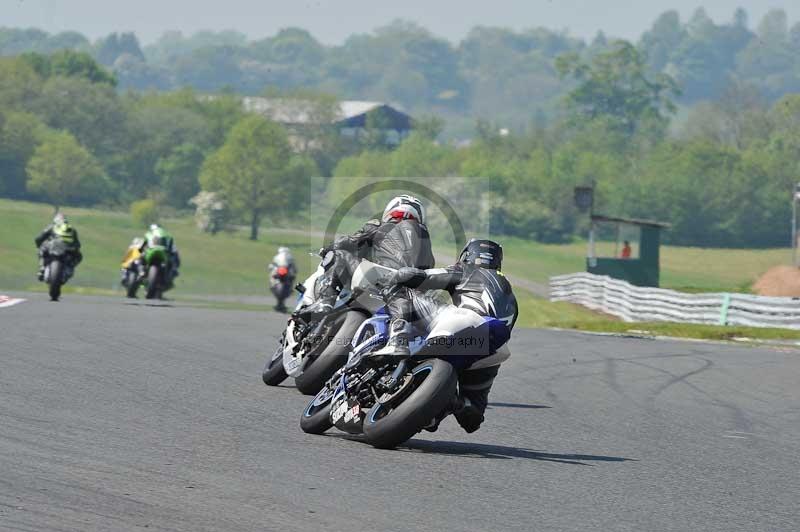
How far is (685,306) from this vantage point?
104 feet

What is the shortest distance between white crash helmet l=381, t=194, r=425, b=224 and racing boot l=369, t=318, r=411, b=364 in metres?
2.06

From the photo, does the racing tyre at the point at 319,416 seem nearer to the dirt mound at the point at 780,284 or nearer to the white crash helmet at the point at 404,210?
the white crash helmet at the point at 404,210

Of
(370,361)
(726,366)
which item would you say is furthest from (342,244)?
(726,366)

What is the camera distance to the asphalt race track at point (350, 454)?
7.24m

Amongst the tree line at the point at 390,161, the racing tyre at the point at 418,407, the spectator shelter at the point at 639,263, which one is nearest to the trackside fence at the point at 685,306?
the spectator shelter at the point at 639,263

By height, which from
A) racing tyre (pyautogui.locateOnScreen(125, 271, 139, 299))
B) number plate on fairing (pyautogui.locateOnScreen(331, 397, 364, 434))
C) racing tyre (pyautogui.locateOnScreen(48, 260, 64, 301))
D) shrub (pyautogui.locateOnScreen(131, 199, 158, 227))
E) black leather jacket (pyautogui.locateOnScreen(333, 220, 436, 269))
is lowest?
shrub (pyautogui.locateOnScreen(131, 199, 158, 227))

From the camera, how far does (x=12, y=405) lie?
33.5ft

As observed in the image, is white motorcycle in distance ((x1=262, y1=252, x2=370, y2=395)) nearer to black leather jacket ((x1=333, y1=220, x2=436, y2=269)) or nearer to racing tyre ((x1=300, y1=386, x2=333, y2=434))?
black leather jacket ((x1=333, y1=220, x2=436, y2=269))

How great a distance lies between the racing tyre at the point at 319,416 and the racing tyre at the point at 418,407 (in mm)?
578

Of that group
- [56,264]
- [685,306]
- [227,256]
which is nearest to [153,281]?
[56,264]

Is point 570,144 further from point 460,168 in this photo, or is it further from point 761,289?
point 761,289

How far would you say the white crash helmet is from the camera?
11.5 m

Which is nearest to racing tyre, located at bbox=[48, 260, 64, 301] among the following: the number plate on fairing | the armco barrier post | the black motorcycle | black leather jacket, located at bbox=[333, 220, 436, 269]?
the black motorcycle

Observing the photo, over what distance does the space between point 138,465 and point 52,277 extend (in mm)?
16548
